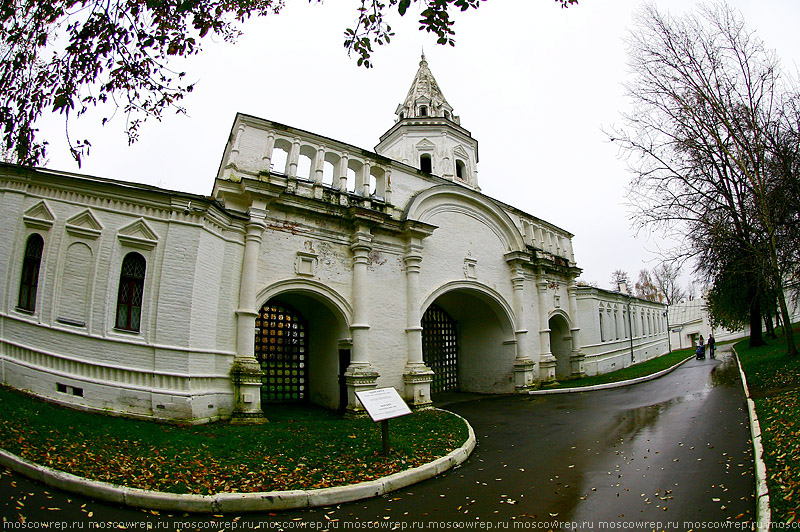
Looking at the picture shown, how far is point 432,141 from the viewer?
20.5m

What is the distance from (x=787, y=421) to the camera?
7.77m

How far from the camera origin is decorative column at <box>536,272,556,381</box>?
64.5 feet

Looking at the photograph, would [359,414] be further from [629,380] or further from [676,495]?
[629,380]

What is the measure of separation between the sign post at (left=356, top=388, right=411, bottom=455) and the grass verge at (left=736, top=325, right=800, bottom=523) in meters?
4.89

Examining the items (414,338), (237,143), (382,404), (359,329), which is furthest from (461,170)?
(382,404)

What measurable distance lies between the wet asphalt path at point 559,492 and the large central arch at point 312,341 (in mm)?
5320

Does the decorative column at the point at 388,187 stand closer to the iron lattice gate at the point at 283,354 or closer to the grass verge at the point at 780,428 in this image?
the iron lattice gate at the point at 283,354

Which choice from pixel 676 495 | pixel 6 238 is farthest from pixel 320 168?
pixel 676 495

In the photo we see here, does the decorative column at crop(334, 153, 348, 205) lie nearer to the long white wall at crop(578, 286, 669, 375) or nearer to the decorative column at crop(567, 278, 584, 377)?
the decorative column at crop(567, 278, 584, 377)

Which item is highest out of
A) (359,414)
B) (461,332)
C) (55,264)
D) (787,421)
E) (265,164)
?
(265,164)

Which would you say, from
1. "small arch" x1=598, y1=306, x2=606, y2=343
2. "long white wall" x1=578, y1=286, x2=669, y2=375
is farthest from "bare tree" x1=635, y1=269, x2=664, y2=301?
"small arch" x1=598, y1=306, x2=606, y2=343

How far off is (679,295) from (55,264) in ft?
244

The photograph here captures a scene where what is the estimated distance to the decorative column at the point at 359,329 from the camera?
12680 mm
